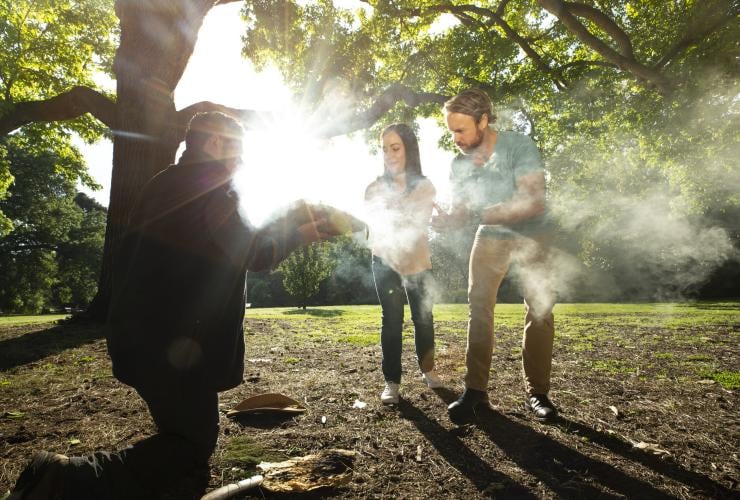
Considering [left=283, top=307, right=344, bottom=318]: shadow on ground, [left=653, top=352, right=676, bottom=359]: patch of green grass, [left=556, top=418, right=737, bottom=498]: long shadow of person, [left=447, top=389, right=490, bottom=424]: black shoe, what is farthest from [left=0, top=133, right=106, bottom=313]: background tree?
[left=653, top=352, right=676, bottom=359]: patch of green grass

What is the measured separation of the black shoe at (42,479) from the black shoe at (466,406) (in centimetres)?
224

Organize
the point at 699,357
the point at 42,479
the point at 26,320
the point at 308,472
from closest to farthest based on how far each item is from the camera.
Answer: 1. the point at 42,479
2. the point at 308,472
3. the point at 699,357
4. the point at 26,320

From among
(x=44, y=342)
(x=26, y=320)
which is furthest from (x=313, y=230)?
(x=26, y=320)

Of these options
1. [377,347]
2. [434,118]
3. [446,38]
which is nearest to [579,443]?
[377,347]

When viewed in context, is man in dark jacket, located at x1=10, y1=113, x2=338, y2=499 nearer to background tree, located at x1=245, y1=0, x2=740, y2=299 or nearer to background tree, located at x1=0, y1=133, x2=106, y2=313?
background tree, located at x1=245, y1=0, x2=740, y2=299

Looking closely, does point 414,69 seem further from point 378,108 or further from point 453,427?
point 453,427

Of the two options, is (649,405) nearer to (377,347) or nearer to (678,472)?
(678,472)

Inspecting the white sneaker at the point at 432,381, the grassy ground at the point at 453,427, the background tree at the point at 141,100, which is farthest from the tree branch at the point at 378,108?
the white sneaker at the point at 432,381

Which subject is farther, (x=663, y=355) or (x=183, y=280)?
(x=663, y=355)

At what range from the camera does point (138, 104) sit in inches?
313

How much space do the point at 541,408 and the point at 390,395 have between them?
3.96ft

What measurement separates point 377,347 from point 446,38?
420 inches

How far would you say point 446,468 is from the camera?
2.10 m

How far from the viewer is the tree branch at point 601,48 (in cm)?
727
